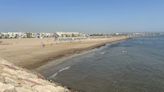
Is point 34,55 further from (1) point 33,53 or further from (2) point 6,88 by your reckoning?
(2) point 6,88

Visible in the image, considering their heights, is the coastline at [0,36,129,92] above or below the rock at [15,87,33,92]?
below

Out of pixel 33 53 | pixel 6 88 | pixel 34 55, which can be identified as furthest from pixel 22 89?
pixel 33 53

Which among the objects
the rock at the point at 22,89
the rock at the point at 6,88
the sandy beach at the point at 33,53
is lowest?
the sandy beach at the point at 33,53

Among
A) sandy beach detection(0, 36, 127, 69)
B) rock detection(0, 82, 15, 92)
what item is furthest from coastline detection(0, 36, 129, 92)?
rock detection(0, 82, 15, 92)

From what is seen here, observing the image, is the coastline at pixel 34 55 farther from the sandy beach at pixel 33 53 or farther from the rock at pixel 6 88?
the rock at pixel 6 88

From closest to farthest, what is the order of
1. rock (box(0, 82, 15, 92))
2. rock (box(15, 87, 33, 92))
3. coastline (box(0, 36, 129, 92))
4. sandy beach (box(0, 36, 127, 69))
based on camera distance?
rock (box(0, 82, 15, 92))
rock (box(15, 87, 33, 92))
coastline (box(0, 36, 129, 92))
sandy beach (box(0, 36, 127, 69))

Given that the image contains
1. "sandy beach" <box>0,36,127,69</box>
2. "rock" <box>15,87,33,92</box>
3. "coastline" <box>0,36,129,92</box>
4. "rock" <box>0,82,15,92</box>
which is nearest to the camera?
"rock" <box>0,82,15,92</box>

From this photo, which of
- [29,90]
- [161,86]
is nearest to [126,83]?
[161,86]

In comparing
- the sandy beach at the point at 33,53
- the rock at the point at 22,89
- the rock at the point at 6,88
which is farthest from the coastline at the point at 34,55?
the rock at the point at 6,88

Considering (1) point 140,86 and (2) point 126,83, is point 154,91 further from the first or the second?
(2) point 126,83

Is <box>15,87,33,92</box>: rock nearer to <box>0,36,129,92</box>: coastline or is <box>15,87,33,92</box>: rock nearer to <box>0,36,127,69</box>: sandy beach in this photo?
<box>0,36,129,92</box>: coastline

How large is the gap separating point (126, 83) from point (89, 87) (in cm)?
326

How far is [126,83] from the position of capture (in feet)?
63.8

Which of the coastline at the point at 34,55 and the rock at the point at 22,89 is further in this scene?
the coastline at the point at 34,55
